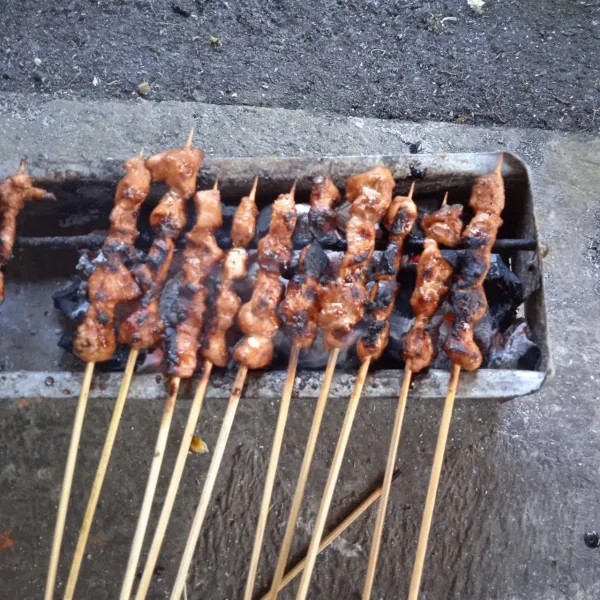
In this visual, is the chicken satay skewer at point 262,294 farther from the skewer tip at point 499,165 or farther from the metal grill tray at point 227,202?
the skewer tip at point 499,165

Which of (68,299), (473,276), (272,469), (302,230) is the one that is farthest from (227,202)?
(272,469)

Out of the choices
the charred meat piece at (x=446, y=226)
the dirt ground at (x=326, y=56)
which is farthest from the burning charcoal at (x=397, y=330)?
the dirt ground at (x=326, y=56)

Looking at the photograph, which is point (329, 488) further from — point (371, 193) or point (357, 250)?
point (371, 193)

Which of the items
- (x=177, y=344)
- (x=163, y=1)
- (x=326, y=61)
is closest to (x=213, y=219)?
(x=177, y=344)

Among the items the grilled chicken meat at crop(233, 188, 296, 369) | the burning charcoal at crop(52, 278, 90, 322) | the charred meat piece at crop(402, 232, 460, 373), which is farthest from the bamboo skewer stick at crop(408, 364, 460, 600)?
the burning charcoal at crop(52, 278, 90, 322)

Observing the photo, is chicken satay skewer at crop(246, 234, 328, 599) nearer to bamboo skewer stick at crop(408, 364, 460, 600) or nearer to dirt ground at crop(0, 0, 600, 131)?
bamboo skewer stick at crop(408, 364, 460, 600)

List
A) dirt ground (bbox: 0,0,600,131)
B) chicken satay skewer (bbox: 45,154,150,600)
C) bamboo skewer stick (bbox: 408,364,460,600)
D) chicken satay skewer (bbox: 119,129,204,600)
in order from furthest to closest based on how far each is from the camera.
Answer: dirt ground (bbox: 0,0,600,131)
chicken satay skewer (bbox: 119,129,204,600)
chicken satay skewer (bbox: 45,154,150,600)
bamboo skewer stick (bbox: 408,364,460,600)
